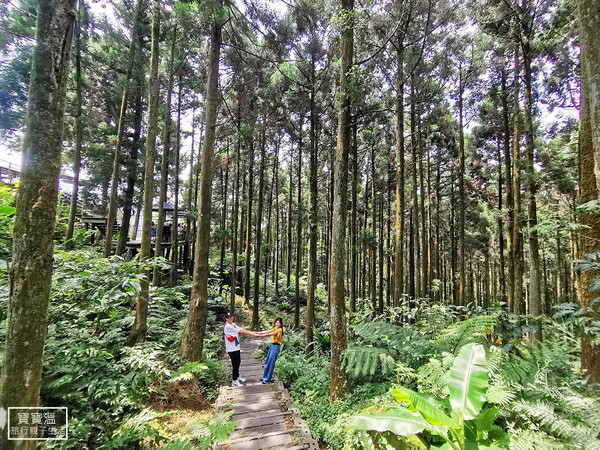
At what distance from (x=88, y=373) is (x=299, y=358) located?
5.71 meters

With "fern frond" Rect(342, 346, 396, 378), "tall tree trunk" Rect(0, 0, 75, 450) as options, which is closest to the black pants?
"fern frond" Rect(342, 346, 396, 378)

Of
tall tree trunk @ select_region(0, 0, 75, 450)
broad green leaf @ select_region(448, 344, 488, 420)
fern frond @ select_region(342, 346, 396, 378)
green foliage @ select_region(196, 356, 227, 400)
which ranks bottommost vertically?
green foliage @ select_region(196, 356, 227, 400)

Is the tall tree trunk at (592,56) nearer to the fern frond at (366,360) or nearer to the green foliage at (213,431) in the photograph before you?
the fern frond at (366,360)

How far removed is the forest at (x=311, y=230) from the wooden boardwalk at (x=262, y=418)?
352 mm

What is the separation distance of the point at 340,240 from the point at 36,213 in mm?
4592

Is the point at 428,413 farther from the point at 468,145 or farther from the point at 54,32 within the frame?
the point at 468,145

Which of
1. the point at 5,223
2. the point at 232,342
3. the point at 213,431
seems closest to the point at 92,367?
the point at 213,431

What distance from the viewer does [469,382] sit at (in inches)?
111

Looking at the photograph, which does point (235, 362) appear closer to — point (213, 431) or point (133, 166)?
point (213, 431)

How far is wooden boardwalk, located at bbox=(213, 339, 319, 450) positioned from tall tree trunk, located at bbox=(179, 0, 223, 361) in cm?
148

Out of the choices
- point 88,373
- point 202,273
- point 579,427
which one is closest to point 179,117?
point 202,273

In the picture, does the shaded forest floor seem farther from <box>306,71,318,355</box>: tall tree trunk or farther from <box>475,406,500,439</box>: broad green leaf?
<box>306,71,318,355</box>: tall tree trunk

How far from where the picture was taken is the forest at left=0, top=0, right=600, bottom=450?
2.60 metres

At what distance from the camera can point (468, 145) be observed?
17109 millimetres
